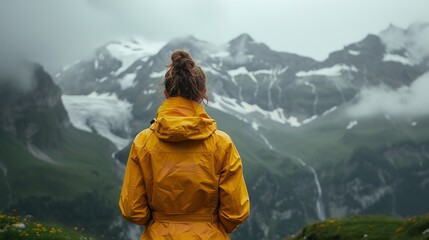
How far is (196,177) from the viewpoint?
902 centimetres

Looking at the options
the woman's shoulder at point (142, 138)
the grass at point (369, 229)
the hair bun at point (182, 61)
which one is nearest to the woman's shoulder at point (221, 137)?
the woman's shoulder at point (142, 138)

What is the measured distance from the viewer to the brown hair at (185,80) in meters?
9.37

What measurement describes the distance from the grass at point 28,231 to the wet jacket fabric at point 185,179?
10.8 m

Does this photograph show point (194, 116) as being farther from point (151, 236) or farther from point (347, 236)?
point (347, 236)

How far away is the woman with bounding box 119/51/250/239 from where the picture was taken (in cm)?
896

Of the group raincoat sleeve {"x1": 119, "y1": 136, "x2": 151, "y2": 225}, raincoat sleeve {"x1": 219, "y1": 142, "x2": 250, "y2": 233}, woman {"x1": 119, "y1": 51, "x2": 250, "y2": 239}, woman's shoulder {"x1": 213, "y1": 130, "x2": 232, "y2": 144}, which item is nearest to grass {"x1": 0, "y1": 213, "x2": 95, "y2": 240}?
raincoat sleeve {"x1": 119, "y1": 136, "x2": 151, "y2": 225}

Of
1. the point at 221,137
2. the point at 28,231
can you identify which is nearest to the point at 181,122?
the point at 221,137

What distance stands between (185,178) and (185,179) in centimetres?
2

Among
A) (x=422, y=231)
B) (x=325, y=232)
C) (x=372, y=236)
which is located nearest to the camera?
(x=422, y=231)

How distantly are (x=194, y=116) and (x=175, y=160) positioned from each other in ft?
2.59

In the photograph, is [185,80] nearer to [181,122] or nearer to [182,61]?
[182,61]

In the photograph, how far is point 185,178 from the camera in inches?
355

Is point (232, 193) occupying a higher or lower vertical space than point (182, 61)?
lower

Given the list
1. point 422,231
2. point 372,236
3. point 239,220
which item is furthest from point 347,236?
point 239,220
